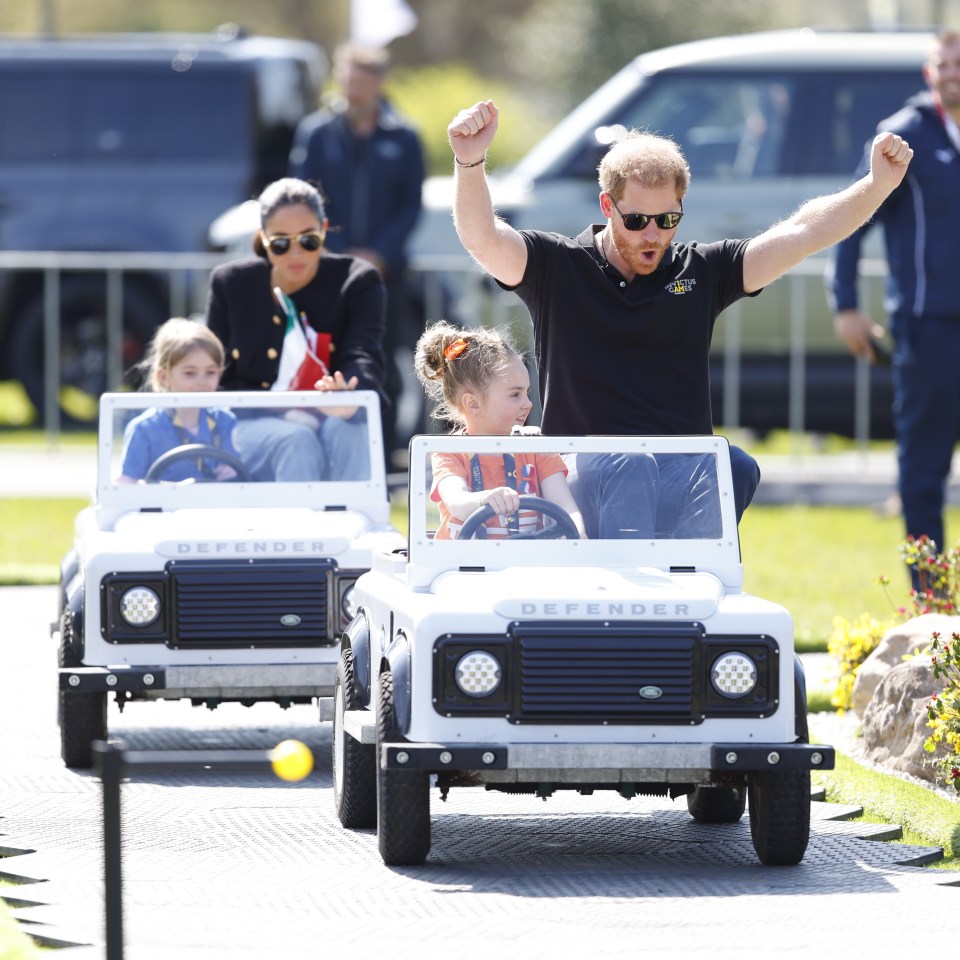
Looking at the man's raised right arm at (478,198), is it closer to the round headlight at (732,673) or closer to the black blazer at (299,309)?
the round headlight at (732,673)

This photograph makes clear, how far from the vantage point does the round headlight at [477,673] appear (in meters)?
5.72

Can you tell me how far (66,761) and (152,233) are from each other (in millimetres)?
11628

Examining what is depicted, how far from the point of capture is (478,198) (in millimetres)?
6281

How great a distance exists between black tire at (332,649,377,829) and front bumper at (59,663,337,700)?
847mm

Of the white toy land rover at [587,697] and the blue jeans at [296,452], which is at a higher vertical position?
the blue jeans at [296,452]

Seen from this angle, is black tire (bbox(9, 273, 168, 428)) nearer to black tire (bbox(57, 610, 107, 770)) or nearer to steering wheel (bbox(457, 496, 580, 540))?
black tire (bbox(57, 610, 107, 770))

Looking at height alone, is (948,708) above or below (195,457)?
below

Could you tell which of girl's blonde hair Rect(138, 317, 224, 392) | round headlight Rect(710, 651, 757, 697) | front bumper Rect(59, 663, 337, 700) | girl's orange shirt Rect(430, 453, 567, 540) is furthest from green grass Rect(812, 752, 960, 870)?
girl's blonde hair Rect(138, 317, 224, 392)

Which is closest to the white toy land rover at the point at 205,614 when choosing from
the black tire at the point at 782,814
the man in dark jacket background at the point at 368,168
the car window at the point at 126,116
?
the black tire at the point at 782,814

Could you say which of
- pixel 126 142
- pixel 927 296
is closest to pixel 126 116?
pixel 126 142

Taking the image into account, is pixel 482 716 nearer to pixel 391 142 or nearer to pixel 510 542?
pixel 510 542

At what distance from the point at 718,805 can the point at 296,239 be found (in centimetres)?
297

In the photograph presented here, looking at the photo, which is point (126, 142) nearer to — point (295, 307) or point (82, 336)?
point (82, 336)

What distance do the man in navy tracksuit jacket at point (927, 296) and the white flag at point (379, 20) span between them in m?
12.2
